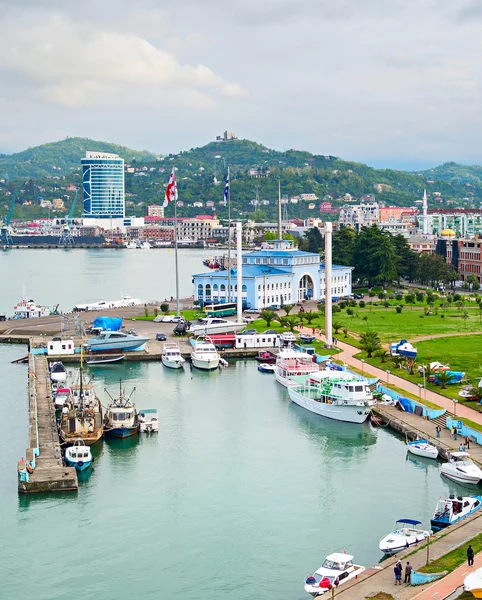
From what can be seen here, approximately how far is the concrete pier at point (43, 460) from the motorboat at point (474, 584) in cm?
1182

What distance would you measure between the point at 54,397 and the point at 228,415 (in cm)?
645

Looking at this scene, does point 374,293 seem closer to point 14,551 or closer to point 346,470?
point 346,470

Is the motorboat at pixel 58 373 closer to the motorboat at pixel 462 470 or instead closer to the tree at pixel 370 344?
the tree at pixel 370 344

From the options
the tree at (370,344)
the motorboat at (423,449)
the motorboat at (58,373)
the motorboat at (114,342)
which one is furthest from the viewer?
the motorboat at (114,342)

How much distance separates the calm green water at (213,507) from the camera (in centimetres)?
2038

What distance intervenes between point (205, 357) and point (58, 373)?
7249 mm

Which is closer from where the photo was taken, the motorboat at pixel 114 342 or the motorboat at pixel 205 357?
the motorboat at pixel 205 357

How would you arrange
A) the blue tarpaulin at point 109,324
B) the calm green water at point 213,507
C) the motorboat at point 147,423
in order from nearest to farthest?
the calm green water at point 213,507
the motorboat at point 147,423
the blue tarpaulin at point 109,324

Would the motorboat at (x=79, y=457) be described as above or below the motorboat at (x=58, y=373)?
below

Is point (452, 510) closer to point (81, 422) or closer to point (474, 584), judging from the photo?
point (474, 584)

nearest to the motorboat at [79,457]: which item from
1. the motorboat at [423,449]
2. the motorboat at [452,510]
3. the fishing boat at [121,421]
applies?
the fishing boat at [121,421]

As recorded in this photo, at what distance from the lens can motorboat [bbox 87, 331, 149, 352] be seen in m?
45.7

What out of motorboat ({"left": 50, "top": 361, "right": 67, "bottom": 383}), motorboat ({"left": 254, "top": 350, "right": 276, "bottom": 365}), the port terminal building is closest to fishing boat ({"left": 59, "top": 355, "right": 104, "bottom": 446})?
motorboat ({"left": 50, "top": 361, "right": 67, "bottom": 383})

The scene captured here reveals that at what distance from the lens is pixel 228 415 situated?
3462 cm
